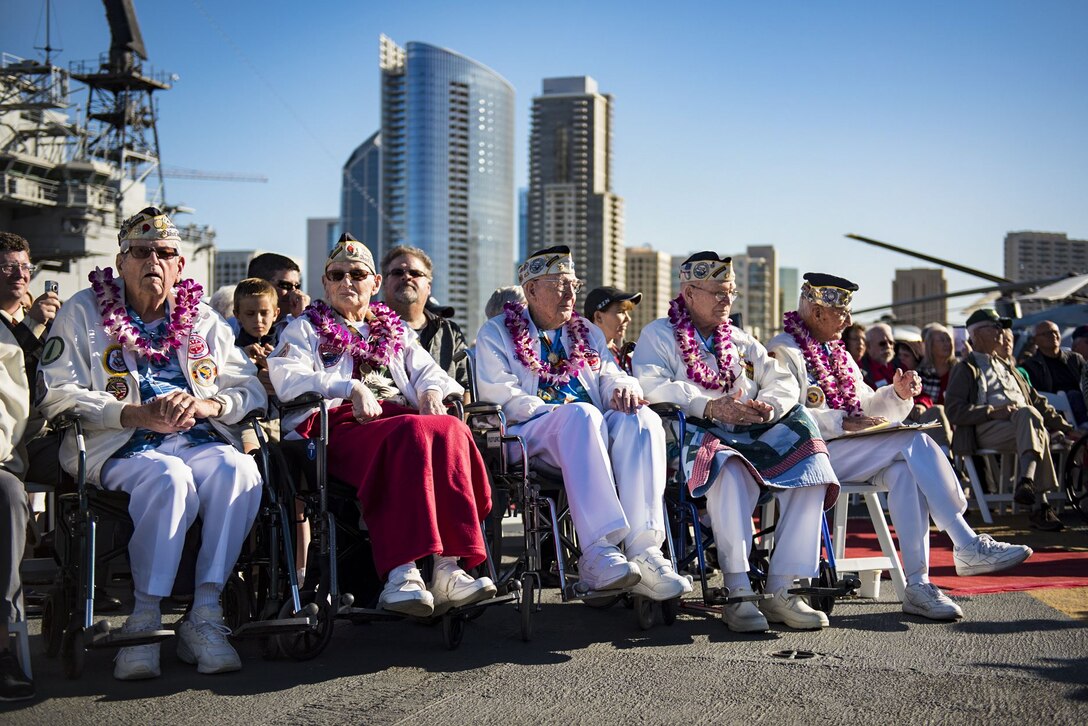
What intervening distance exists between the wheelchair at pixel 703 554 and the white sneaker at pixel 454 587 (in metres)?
1.09

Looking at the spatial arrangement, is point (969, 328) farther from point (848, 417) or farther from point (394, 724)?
point (394, 724)

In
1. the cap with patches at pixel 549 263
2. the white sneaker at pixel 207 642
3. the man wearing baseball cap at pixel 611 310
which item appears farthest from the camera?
the man wearing baseball cap at pixel 611 310

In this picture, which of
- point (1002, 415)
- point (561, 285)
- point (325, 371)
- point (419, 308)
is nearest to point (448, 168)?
point (1002, 415)

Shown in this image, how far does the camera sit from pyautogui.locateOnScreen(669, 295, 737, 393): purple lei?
5.69m

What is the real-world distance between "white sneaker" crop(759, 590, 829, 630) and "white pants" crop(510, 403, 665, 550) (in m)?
0.62

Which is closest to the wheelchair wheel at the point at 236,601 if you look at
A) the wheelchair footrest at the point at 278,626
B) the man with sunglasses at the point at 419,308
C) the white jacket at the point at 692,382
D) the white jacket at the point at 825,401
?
the wheelchair footrest at the point at 278,626

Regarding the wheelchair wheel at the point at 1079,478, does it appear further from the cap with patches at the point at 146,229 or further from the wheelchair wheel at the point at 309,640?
the cap with patches at the point at 146,229

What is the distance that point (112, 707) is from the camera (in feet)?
11.9

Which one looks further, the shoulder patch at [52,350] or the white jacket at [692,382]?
the white jacket at [692,382]

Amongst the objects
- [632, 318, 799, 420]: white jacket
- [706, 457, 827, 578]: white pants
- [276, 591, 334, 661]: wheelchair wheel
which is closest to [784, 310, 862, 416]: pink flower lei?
[632, 318, 799, 420]: white jacket

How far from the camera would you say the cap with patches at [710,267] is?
572cm

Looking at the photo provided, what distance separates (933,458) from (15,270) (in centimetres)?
447

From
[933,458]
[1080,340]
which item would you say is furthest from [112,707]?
[1080,340]

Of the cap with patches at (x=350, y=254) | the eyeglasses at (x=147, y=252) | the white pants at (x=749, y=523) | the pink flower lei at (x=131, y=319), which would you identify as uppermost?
the cap with patches at (x=350, y=254)
